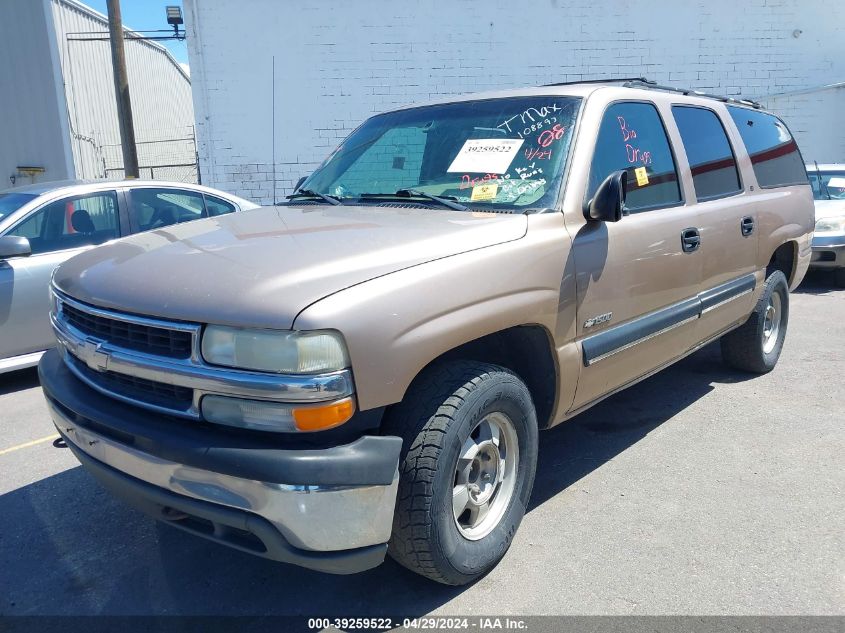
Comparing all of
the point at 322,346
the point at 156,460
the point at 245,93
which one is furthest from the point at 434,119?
the point at 245,93

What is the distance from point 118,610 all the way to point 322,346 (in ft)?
4.82

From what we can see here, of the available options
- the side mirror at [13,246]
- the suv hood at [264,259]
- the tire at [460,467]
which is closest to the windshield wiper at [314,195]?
the suv hood at [264,259]

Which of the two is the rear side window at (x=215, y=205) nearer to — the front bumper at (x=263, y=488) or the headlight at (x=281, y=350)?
the front bumper at (x=263, y=488)

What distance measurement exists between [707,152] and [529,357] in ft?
7.08

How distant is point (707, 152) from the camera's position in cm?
426

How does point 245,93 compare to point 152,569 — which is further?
point 245,93

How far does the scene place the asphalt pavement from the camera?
2.69m

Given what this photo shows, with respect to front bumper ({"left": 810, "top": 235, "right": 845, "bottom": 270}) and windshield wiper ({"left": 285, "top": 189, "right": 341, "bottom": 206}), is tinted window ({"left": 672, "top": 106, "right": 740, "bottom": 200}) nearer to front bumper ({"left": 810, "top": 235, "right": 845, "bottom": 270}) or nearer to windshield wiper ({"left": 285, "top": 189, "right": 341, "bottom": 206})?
windshield wiper ({"left": 285, "top": 189, "right": 341, "bottom": 206})

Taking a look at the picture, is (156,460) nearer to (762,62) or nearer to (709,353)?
(709,353)

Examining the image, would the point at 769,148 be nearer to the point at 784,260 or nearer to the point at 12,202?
the point at 784,260

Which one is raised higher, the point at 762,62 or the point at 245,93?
the point at 762,62

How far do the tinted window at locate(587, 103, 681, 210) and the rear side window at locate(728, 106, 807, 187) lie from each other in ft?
4.18

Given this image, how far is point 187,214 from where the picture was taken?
639 cm

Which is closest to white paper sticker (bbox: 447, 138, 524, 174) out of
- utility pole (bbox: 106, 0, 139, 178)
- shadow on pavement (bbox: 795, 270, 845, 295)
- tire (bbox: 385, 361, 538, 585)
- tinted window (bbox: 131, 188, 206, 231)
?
tire (bbox: 385, 361, 538, 585)
